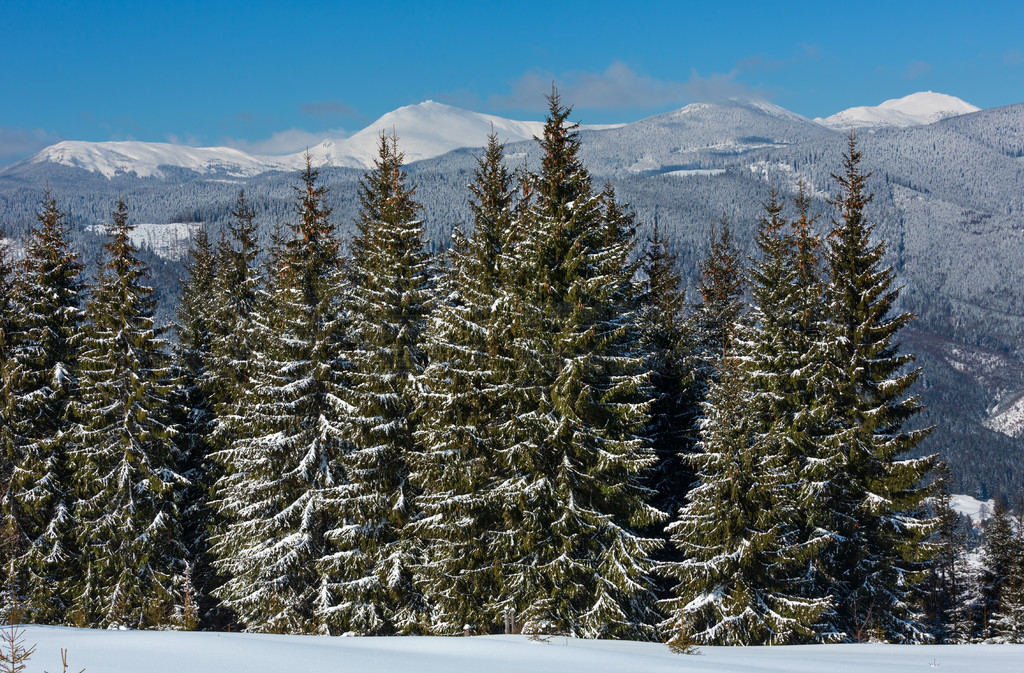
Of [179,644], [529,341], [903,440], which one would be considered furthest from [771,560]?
[179,644]

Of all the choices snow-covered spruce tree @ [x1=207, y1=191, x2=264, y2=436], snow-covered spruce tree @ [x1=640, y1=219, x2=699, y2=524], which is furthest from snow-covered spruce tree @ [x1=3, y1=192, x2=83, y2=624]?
snow-covered spruce tree @ [x1=640, y1=219, x2=699, y2=524]

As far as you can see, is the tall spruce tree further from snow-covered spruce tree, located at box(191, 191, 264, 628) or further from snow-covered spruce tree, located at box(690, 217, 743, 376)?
snow-covered spruce tree, located at box(690, 217, 743, 376)

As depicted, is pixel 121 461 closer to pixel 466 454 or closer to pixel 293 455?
pixel 293 455

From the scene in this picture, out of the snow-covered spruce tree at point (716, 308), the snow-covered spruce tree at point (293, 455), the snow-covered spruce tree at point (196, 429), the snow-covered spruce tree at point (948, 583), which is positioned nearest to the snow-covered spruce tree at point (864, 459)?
the snow-covered spruce tree at point (716, 308)

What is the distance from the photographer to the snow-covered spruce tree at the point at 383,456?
19562 millimetres

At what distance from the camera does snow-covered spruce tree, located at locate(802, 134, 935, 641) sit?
19.6 meters

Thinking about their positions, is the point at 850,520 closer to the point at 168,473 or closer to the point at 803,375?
the point at 803,375

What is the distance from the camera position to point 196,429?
89.9 ft

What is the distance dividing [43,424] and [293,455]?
33.0 ft

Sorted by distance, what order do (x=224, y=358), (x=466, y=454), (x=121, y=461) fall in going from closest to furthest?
(x=466, y=454)
(x=121, y=461)
(x=224, y=358)

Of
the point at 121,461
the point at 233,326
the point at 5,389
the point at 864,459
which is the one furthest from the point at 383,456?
the point at 864,459

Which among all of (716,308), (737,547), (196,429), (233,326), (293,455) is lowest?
(737,547)

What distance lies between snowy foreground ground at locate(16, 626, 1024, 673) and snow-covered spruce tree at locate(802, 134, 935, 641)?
979 cm

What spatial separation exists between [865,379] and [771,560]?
662 cm
